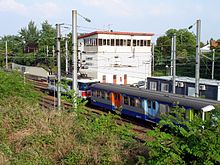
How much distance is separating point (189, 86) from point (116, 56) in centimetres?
1729

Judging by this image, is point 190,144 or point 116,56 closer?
point 190,144

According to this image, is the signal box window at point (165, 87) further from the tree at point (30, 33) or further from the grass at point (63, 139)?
the tree at point (30, 33)

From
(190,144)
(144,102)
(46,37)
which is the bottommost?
(144,102)

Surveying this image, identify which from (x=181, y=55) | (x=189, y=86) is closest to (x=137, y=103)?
(x=189, y=86)

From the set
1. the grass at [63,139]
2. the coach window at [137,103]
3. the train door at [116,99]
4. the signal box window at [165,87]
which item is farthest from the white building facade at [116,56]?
the grass at [63,139]

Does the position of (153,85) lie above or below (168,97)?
below

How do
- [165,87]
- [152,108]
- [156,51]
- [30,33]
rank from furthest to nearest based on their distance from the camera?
1. [30,33]
2. [156,51]
3. [165,87]
4. [152,108]

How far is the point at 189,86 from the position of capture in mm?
26938

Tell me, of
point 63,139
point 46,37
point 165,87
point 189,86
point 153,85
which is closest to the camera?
point 63,139

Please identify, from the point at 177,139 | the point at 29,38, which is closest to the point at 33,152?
the point at 177,139

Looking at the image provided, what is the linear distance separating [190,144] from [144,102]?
44.4ft

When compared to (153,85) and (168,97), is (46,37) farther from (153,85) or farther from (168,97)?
(168,97)

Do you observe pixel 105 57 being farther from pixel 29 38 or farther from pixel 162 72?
pixel 29 38

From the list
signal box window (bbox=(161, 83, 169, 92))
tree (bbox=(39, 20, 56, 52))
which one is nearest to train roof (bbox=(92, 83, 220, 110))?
signal box window (bbox=(161, 83, 169, 92))
